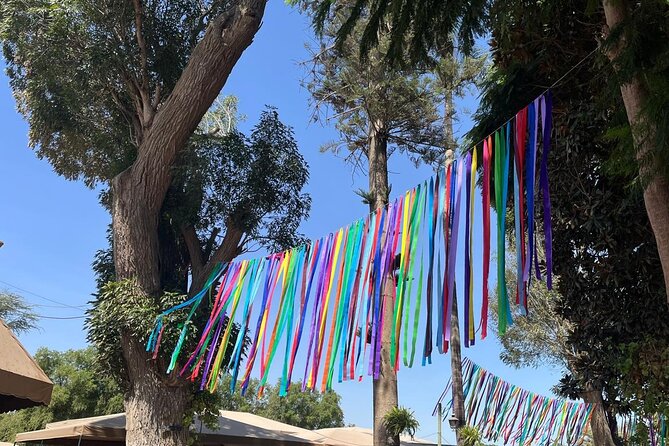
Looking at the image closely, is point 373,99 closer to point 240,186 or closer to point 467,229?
point 240,186

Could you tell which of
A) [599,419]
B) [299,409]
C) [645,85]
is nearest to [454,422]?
[599,419]

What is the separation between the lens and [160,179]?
32.6ft

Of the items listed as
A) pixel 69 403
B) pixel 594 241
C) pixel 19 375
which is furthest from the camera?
pixel 69 403

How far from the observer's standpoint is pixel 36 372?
15.4ft

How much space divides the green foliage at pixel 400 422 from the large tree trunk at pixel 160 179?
10.3 ft

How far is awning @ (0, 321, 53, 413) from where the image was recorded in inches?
170

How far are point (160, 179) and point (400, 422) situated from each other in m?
5.35

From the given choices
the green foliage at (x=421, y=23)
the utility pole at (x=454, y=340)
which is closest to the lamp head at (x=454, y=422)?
the utility pole at (x=454, y=340)

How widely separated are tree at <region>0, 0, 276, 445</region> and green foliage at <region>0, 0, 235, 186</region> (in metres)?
0.02

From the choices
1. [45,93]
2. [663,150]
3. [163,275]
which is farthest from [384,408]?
[45,93]

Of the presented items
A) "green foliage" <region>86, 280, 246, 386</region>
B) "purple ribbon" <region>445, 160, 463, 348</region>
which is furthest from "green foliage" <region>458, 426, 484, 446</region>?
"purple ribbon" <region>445, 160, 463, 348</region>

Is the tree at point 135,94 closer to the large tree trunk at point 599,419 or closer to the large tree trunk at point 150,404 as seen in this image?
the large tree trunk at point 150,404

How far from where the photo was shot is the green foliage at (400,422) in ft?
28.9

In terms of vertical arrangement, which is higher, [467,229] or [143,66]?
[143,66]
